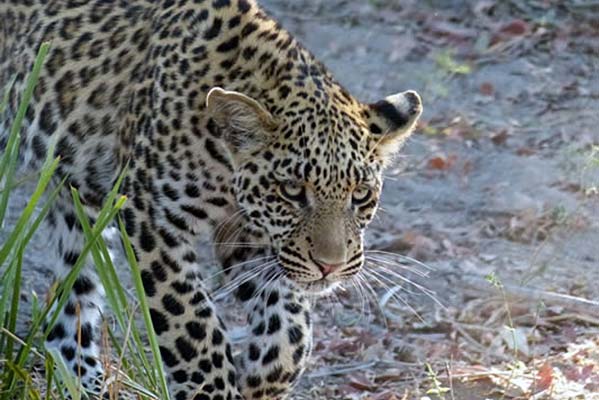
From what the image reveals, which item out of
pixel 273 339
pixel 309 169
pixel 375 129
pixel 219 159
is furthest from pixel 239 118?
pixel 273 339

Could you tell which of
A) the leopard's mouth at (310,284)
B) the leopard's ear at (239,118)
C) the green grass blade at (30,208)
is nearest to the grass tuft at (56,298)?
the green grass blade at (30,208)

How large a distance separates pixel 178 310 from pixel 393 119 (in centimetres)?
136

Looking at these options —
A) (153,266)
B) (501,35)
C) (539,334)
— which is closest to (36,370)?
(153,266)

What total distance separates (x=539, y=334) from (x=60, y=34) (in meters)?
3.17

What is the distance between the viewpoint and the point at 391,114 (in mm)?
7062

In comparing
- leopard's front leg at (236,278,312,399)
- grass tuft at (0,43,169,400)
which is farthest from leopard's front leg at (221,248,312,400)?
grass tuft at (0,43,169,400)

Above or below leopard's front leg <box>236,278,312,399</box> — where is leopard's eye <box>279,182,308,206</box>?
above

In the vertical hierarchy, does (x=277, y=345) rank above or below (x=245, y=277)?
below

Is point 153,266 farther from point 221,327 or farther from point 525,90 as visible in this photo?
point 525,90

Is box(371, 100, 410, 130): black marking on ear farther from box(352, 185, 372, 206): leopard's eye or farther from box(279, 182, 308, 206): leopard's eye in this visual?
box(279, 182, 308, 206): leopard's eye

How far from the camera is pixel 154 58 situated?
24.4ft

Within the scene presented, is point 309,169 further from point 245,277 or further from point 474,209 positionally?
point 474,209

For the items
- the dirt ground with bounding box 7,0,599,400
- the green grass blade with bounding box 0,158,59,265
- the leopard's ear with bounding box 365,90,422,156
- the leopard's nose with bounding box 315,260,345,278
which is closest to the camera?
the green grass blade with bounding box 0,158,59,265

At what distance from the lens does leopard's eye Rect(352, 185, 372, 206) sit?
6707 mm
